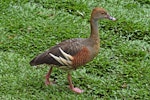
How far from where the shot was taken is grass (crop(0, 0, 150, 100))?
21.8 ft

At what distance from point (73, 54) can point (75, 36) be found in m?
1.80

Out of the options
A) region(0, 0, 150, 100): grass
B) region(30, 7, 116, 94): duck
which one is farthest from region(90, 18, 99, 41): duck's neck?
region(0, 0, 150, 100): grass

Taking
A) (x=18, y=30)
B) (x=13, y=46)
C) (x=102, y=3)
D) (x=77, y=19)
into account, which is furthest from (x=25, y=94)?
(x=102, y=3)

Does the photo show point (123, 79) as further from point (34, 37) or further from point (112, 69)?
point (34, 37)

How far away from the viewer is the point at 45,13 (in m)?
8.95

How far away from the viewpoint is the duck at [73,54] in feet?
20.8

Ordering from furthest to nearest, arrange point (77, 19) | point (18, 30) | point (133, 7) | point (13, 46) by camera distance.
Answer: point (133, 7) → point (77, 19) → point (18, 30) → point (13, 46)

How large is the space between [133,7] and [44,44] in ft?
7.77

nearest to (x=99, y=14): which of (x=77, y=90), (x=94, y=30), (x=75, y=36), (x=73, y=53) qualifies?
(x=94, y=30)

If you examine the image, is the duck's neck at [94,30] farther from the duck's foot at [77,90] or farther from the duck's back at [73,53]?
the duck's foot at [77,90]

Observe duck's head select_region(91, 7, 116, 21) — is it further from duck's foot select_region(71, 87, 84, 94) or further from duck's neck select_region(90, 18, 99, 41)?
duck's foot select_region(71, 87, 84, 94)

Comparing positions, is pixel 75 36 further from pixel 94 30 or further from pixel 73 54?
pixel 73 54

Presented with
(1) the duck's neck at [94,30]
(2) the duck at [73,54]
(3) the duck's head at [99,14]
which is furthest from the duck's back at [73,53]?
(3) the duck's head at [99,14]

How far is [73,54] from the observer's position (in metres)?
6.37
